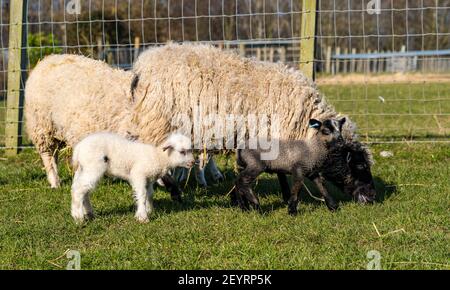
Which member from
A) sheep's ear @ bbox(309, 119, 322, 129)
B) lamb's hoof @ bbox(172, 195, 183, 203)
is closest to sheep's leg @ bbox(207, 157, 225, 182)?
lamb's hoof @ bbox(172, 195, 183, 203)

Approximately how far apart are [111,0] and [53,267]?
18723mm

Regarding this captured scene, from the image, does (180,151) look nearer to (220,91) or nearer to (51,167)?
(220,91)

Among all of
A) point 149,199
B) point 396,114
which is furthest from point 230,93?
point 396,114

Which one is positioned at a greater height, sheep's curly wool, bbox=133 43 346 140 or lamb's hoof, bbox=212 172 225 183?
sheep's curly wool, bbox=133 43 346 140

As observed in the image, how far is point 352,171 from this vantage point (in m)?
6.38

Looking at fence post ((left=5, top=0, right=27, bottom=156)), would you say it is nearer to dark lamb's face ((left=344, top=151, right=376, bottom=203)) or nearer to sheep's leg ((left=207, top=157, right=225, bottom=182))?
sheep's leg ((left=207, top=157, right=225, bottom=182))

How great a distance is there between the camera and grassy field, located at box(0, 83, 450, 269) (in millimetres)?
4539

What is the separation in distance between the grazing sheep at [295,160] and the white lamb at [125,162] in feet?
1.95

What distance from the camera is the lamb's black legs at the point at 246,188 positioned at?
5875 mm

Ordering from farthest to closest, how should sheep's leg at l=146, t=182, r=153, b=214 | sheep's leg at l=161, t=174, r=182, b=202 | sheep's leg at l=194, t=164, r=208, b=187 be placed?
1. sheep's leg at l=194, t=164, r=208, b=187
2. sheep's leg at l=161, t=174, r=182, b=202
3. sheep's leg at l=146, t=182, r=153, b=214

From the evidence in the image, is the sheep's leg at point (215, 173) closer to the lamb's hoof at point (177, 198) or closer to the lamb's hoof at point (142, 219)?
the lamb's hoof at point (177, 198)

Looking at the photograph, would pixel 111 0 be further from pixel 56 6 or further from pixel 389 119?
pixel 389 119

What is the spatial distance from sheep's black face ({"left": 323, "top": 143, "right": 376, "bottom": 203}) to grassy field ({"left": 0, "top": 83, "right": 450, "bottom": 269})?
13 cm
